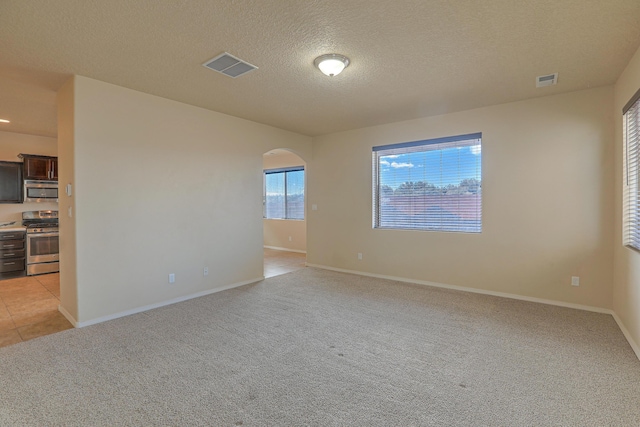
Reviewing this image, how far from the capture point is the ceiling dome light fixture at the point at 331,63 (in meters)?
2.82

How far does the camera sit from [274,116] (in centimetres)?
478

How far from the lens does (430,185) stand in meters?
4.97

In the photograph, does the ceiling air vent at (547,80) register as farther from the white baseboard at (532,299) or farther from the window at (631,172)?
the white baseboard at (532,299)

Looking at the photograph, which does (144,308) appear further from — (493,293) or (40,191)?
(493,293)

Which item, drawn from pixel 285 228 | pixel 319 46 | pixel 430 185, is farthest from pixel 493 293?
pixel 285 228

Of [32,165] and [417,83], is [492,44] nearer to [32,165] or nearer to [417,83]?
[417,83]

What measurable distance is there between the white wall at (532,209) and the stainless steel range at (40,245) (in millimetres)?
6127

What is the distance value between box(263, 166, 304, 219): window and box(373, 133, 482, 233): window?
3399mm

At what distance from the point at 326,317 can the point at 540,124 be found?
3.69 meters

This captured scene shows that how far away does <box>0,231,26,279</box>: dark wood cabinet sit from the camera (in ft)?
17.5

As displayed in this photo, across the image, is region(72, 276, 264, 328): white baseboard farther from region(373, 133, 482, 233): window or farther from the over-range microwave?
the over-range microwave

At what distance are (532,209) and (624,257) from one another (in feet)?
3.62

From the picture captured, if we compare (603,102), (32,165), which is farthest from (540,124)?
(32,165)

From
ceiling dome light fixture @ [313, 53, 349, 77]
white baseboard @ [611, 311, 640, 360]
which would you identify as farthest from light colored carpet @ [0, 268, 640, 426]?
ceiling dome light fixture @ [313, 53, 349, 77]
